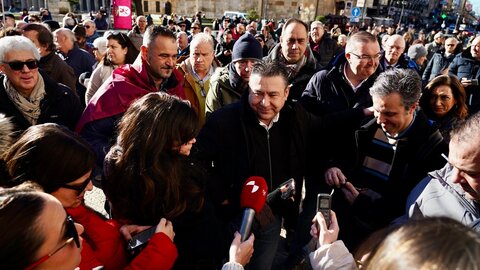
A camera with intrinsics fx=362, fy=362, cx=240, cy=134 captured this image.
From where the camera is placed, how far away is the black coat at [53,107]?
273 centimetres

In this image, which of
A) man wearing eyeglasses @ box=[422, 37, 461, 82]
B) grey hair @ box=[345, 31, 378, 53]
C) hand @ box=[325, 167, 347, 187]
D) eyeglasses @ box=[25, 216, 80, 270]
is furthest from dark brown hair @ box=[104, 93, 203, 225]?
man wearing eyeglasses @ box=[422, 37, 461, 82]

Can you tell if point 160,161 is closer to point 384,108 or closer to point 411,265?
point 411,265

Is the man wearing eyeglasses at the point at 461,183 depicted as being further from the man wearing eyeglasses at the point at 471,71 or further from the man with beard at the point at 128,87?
the man wearing eyeglasses at the point at 471,71

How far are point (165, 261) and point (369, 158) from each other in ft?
5.45

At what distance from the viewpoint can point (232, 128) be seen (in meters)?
2.52

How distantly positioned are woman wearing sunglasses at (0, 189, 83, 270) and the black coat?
1766 millimetres

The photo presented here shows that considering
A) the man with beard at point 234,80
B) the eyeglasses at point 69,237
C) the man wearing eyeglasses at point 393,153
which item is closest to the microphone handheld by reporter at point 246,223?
the eyeglasses at point 69,237

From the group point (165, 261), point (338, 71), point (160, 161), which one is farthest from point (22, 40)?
point (338, 71)

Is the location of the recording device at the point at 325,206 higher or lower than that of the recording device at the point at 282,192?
higher

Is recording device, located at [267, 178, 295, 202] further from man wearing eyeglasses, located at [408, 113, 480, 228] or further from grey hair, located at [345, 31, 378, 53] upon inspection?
grey hair, located at [345, 31, 378, 53]

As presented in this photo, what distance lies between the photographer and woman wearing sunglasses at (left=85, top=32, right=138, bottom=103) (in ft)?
13.6

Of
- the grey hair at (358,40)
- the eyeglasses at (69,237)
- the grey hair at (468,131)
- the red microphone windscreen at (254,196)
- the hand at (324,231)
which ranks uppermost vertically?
the grey hair at (358,40)

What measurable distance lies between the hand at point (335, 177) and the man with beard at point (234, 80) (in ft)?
3.93

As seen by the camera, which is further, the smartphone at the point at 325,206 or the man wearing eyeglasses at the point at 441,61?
the man wearing eyeglasses at the point at 441,61
